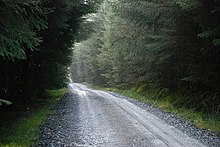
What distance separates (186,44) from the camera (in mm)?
16234

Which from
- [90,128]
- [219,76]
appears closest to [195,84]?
[219,76]

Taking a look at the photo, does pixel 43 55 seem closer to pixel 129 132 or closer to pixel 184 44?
pixel 184 44

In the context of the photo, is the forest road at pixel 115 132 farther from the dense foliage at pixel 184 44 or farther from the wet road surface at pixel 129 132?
the dense foliage at pixel 184 44

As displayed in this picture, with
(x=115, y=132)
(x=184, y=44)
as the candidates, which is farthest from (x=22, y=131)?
(x=184, y=44)

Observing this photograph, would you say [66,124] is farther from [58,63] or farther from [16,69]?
[58,63]

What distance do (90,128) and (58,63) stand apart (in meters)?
8.80

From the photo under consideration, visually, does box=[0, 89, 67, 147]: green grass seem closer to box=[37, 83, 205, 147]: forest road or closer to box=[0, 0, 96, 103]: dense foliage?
box=[37, 83, 205, 147]: forest road

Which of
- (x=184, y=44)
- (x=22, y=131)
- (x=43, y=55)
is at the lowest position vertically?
(x=22, y=131)

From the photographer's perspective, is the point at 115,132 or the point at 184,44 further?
the point at 184,44

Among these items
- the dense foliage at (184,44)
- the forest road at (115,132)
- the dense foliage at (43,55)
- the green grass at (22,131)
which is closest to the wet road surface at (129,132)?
the forest road at (115,132)

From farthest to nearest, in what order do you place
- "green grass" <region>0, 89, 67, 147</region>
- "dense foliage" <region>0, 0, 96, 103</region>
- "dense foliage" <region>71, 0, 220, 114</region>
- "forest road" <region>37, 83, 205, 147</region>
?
"dense foliage" <region>0, 0, 96, 103</region> → "dense foliage" <region>71, 0, 220, 114</region> → "green grass" <region>0, 89, 67, 147</region> → "forest road" <region>37, 83, 205, 147</region>

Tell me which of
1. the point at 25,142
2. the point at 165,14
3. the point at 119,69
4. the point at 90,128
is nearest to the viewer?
the point at 25,142

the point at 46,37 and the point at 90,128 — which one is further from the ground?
the point at 46,37

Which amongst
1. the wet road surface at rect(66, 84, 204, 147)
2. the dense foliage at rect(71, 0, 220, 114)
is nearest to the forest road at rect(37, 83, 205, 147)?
the wet road surface at rect(66, 84, 204, 147)
